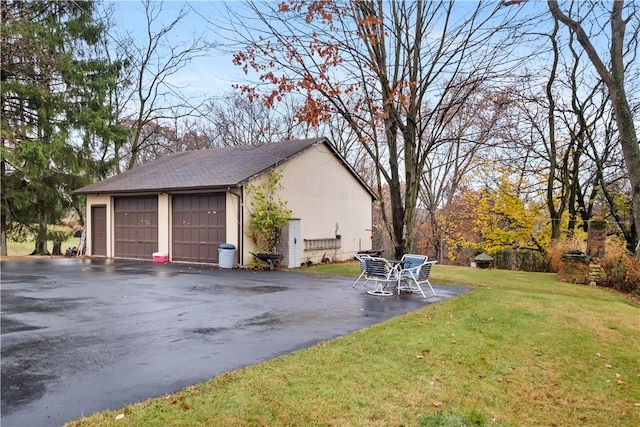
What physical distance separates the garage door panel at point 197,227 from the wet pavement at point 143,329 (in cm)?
376

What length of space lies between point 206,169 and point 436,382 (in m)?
14.8

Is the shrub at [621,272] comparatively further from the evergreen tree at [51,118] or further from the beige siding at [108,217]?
the evergreen tree at [51,118]

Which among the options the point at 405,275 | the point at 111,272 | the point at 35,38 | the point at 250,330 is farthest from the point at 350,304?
the point at 35,38

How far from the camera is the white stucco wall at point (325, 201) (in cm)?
1659

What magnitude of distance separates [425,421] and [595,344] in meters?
3.59

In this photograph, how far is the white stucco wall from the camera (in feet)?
54.4

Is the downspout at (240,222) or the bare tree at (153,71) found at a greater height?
the bare tree at (153,71)

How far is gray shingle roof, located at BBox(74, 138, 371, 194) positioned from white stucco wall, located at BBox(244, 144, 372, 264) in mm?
540

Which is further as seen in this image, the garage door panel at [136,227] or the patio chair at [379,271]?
the garage door panel at [136,227]

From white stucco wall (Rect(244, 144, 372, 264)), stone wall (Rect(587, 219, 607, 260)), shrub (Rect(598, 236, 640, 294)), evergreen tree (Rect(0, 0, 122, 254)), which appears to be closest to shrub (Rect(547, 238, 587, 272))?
stone wall (Rect(587, 219, 607, 260))

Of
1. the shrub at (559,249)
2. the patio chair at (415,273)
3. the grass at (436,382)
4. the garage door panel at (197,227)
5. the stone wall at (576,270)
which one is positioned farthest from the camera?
the garage door panel at (197,227)

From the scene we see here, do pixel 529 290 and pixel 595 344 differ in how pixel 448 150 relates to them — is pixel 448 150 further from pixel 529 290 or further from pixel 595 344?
pixel 595 344

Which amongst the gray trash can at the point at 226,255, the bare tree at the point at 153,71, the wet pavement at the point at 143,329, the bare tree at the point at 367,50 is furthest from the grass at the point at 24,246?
the bare tree at the point at 367,50

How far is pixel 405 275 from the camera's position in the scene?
9.78 meters
